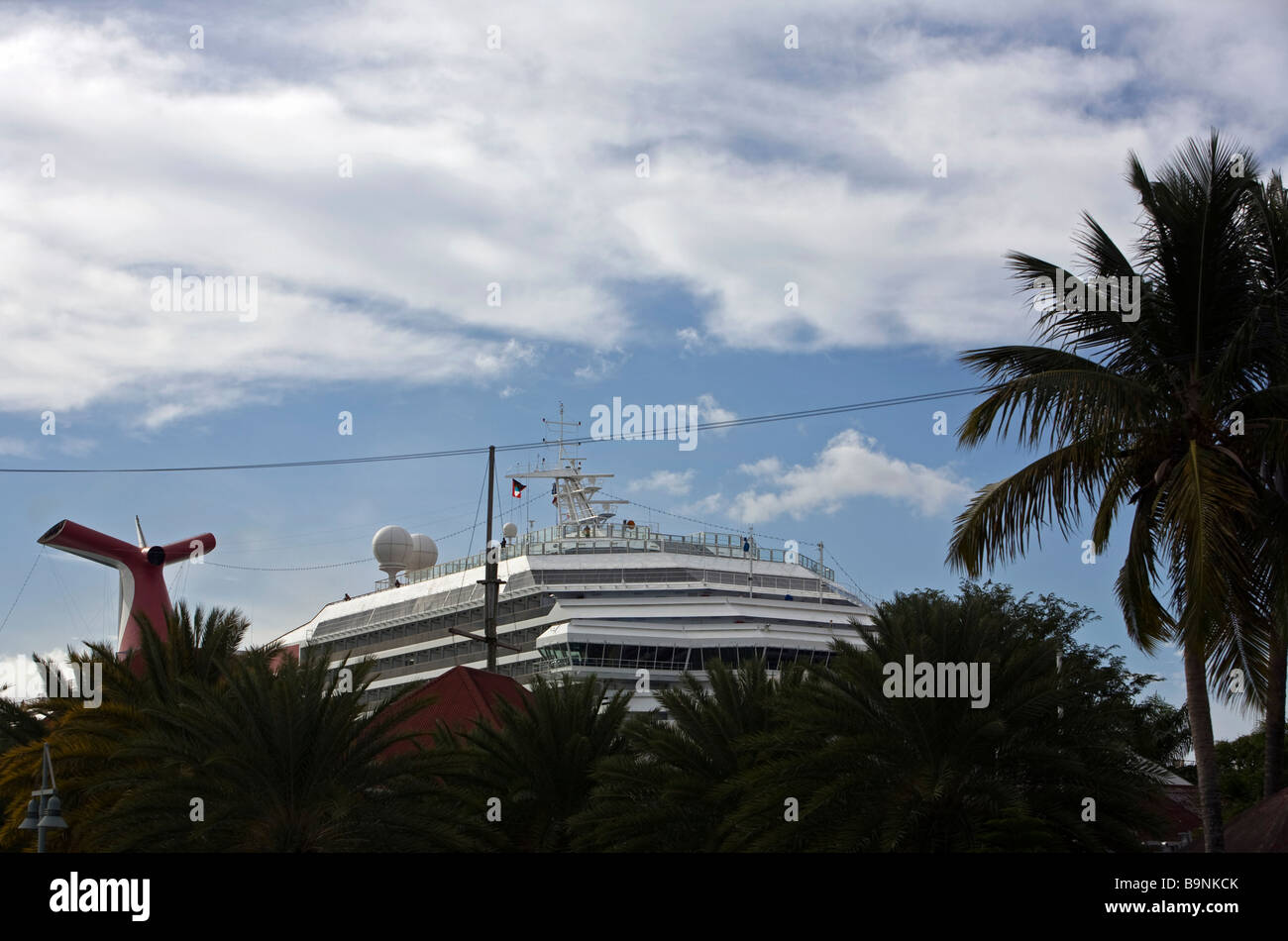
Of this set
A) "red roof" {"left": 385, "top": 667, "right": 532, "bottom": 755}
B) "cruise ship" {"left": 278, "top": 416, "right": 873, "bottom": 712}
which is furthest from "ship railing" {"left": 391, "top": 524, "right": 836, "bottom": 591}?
"red roof" {"left": 385, "top": 667, "right": 532, "bottom": 755}

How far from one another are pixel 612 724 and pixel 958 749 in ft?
28.8

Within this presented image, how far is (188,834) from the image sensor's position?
64.3 feet

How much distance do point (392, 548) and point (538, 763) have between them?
55.0 meters

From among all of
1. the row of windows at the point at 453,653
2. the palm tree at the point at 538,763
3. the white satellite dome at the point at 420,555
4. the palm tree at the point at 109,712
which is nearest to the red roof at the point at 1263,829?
the palm tree at the point at 538,763

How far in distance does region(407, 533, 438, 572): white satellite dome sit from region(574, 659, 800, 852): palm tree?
5571 centimetres

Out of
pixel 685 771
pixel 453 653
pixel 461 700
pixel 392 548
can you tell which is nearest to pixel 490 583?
pixel 461 700

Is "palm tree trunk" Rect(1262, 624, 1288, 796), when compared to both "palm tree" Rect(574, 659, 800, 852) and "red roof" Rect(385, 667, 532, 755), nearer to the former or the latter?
"palm tree" Rect(574, 659, 800, 852)

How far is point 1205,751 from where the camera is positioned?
1736 cm

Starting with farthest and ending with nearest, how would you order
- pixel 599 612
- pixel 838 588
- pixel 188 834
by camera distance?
pixel 838 588 → pixel 599 612 → pixel 188 834

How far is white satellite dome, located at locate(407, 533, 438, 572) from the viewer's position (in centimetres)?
7775

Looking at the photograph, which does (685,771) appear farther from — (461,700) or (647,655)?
(647,655)
